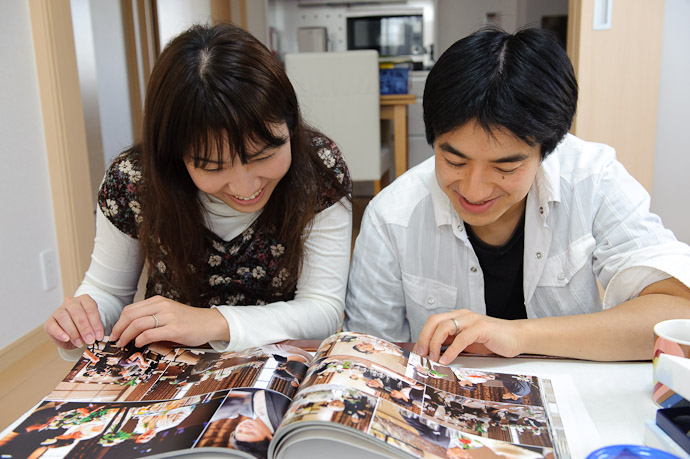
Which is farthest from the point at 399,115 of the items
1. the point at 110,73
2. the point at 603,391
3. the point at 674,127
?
the point at 603,391

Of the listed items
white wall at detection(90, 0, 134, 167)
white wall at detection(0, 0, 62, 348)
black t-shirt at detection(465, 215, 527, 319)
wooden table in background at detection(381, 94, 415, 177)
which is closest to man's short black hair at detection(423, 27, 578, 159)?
black t-shirt at detection(465, 215, 527, 319)

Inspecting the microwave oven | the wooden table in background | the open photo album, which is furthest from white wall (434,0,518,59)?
the open photo album

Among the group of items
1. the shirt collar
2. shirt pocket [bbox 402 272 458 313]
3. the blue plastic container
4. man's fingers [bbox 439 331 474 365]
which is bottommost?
shirt pocket [bbox 402 272 458 313]

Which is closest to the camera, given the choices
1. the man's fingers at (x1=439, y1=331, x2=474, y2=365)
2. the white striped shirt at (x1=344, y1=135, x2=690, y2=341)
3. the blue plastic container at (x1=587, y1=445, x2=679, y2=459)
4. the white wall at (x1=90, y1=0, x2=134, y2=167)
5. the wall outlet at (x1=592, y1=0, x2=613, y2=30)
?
the blue plastic container at (x1=587, y1=445, x2=679, y2=459)

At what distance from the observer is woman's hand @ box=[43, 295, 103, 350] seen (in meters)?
0.79

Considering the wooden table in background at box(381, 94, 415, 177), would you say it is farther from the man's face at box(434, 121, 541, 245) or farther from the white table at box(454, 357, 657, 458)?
the white table at box(454, 357, 657, 458)

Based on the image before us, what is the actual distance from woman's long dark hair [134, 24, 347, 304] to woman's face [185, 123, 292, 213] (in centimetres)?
1

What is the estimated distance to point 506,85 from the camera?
2.48ft

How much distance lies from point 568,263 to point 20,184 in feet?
5.77

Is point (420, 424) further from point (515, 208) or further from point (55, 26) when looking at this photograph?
point (55, 26)

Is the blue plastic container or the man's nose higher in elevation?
the man's nose

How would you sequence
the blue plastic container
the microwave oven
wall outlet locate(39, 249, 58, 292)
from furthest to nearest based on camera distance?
the microwave oven < wall outlet locate(39, 249, 58, 292) < the blue plastic container

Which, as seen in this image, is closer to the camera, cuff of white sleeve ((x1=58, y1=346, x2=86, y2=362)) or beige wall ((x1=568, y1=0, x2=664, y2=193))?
cuff of white sleeve ((x1=58, y1=346, x2=86, y2=362))

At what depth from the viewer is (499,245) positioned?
102cm
